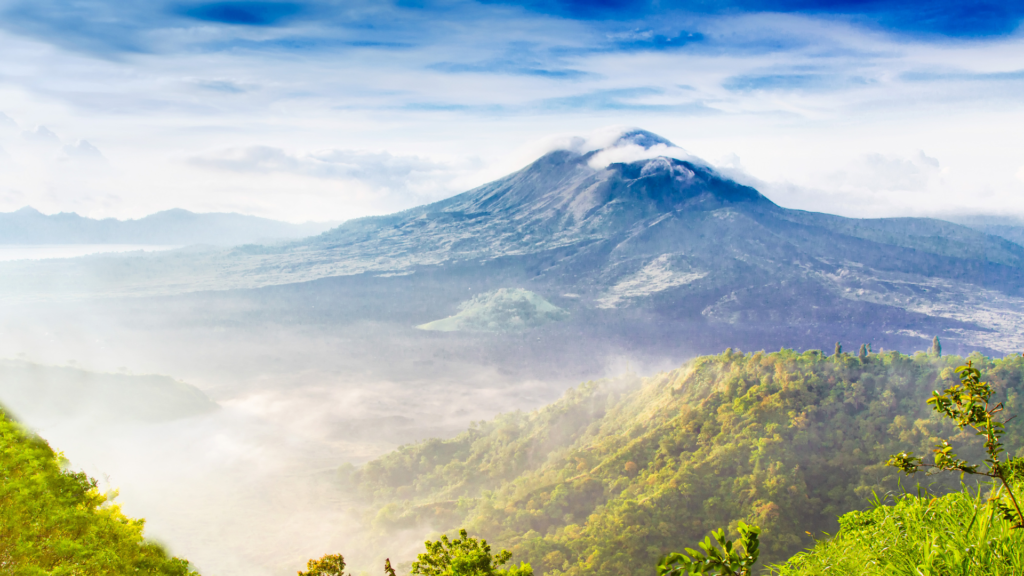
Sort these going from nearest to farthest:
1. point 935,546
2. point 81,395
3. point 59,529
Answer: point 935,546
point 59,529
point 81,395

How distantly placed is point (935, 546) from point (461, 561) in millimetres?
5849

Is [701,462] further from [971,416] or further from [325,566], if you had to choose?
[971,416]

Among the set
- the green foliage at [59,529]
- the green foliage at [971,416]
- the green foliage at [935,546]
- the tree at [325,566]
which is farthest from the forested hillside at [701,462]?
the green foliage at [971,416]

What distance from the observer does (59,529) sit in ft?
36.3

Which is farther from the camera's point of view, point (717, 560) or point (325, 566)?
point (325, 566)

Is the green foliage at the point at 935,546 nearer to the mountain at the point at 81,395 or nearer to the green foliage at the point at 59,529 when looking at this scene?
the green foliage at the point at 59,529

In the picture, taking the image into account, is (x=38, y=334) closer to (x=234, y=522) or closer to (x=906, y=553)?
(x=234, y=522)

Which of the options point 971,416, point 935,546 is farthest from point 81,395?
point 971,416

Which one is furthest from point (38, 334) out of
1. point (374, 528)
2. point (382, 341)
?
point (374, 528)

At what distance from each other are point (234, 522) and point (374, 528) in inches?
959

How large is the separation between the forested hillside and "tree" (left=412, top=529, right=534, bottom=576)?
29887 mm

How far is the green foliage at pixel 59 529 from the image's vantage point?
10055 millimetres

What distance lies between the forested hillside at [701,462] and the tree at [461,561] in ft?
98.1

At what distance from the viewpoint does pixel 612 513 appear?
40688 mm
